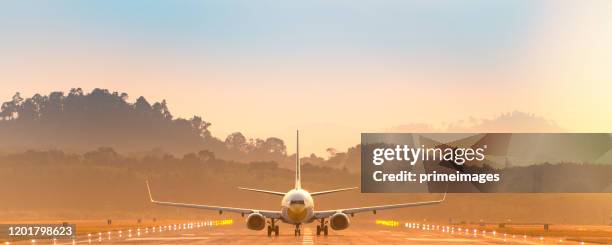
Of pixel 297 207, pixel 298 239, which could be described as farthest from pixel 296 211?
pixel 298 239

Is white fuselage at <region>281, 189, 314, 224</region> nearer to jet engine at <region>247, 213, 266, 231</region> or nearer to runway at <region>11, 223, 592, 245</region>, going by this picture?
runway at <region>11, 223, 592, 245</region>

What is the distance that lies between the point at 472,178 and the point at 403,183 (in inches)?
291

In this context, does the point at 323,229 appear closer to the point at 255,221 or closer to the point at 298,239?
the point at 255,221

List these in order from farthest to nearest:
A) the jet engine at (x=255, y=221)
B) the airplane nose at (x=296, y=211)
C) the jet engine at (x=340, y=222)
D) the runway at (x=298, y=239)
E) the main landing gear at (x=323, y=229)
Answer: the main landing gear at (x=323, y=229), the jet engine at (x=340, y=222), the jet engine at (x=255, y=221), the airplane nose at (x=296, y=211), the runway at (x=298, y=239)

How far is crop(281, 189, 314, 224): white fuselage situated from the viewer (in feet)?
278

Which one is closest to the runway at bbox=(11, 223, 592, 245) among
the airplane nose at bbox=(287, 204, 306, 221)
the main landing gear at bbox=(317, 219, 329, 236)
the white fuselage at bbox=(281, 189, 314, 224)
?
the main landing gear at bbox=(317, 219, 329, 236)

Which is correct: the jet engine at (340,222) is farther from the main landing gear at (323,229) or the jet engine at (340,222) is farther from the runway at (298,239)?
the main landing gear at (323,229)

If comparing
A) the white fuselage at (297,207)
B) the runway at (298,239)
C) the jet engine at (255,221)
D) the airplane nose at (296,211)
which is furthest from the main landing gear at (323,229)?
the airplane nose at (296,211)

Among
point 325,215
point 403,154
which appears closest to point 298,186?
point 325,215

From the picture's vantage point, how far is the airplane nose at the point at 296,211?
84.6 metres

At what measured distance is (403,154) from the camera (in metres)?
100

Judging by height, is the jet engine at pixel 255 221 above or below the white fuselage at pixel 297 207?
below

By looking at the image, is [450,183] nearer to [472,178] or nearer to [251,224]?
[472,178]

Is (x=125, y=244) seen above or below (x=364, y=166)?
below
